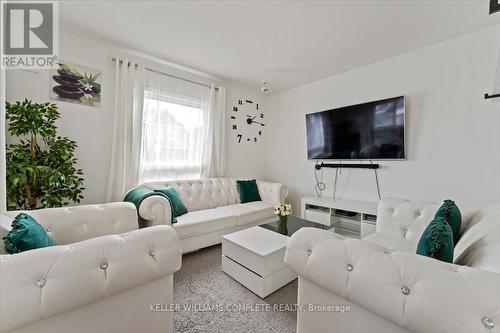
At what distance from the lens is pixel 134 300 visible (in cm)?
100

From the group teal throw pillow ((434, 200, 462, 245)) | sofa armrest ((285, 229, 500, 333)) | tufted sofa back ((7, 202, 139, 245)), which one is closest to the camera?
sofa armrest ((285, 229, 500, 333))

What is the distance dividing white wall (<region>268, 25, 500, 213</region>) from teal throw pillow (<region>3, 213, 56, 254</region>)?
3381 mm

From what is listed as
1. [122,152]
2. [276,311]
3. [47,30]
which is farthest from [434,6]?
[47,30]

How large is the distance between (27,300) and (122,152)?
2226 millimetres

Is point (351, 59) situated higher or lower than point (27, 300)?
higher

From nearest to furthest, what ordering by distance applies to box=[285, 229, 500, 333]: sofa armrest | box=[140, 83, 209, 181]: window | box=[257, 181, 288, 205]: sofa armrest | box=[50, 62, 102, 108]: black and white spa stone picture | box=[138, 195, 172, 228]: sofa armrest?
box=[285, 229, 500, 333]: sofa armrest → box=[138, 195, 172, 228]: sofa armrest → box=[50, 62, 102, 108]: black and white spa stone picture → box=[140, 83, 209, 181]: window → box=[257, 181, 288, 205]: sofa armrest

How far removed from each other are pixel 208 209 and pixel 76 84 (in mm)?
2251

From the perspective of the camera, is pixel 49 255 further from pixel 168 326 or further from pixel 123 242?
pixel 168 326

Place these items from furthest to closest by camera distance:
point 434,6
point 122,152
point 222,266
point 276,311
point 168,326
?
1. point 122,152
2. point 222,266
3. point 434,6
4. point 276,311
5. point 168,326

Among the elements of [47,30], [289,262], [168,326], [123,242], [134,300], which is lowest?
[168,326]

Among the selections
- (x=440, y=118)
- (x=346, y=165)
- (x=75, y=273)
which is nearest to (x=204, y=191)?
(x=346, y=165)

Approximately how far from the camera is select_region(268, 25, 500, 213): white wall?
214 cm

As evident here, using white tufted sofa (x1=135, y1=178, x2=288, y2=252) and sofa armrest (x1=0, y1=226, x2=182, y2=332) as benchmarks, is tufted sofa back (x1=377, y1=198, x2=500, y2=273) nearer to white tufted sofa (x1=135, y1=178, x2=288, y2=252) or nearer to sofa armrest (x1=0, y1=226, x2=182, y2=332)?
sofa armrest (x1=0, y1=226, x2=182, y2=332)

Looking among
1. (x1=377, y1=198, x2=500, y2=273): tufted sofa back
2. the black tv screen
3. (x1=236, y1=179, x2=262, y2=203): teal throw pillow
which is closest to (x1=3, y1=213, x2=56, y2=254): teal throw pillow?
(x1=377, y1=198, x2=500, y2=273): tufted sofa back
